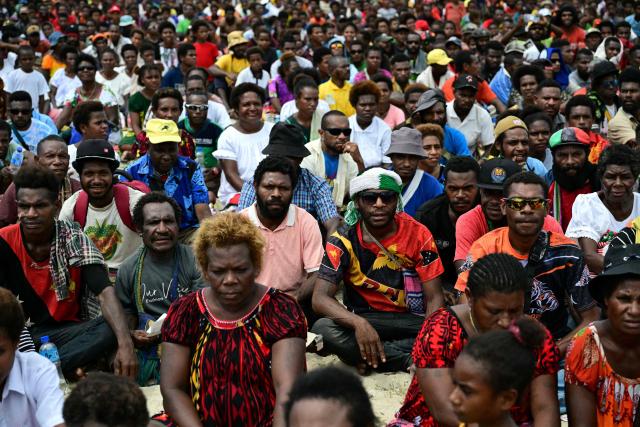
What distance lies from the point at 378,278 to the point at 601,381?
1945 mm

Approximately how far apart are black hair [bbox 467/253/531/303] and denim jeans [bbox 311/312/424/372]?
184 centimetres

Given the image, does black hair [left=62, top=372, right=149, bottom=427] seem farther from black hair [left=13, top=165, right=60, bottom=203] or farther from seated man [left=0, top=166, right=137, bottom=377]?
black hair [left=13, top=165, right=60, bottom=203]

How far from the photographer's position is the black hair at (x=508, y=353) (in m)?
3.07

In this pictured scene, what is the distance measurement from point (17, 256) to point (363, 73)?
8.33 meters

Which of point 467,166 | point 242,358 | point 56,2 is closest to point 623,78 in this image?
point 467,166

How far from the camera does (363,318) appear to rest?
5.34 m

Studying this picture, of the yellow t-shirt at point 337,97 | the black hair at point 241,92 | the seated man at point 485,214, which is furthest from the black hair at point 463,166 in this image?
the yellow t-shirt at point 337,97

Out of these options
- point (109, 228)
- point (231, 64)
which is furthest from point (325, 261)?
point (231, 64)

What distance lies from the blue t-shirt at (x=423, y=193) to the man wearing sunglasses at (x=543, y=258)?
6.33 feet

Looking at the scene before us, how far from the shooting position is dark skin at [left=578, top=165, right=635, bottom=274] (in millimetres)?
5648

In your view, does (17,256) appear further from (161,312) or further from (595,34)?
(595,34)

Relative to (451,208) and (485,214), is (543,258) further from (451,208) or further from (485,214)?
(451,208)

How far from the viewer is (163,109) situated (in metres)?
8.66

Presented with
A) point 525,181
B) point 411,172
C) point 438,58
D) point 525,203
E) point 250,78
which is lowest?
point 525,203
